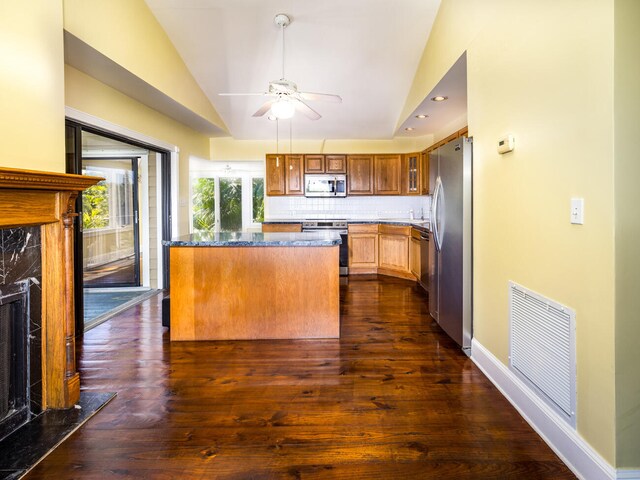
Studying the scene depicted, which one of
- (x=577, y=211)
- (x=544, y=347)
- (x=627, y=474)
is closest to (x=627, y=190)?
(x=577, y=211)

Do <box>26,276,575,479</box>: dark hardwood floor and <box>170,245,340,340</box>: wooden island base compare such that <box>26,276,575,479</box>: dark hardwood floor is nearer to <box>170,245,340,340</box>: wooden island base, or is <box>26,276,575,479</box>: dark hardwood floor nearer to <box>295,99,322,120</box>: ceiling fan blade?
<box>170,245,340,340</box>: wooden island base

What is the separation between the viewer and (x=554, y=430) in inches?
68.3

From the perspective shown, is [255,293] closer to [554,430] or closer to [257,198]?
[554,430]

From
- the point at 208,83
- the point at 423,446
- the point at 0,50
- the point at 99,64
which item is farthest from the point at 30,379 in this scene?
the point at 208,83

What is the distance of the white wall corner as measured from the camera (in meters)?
1.47

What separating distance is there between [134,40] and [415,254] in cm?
420

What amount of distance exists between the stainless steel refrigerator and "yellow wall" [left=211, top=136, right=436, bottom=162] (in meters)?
3.14

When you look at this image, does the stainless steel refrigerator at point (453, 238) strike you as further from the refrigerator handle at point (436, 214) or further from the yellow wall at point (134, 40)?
the yellow wall at point (134, 40)

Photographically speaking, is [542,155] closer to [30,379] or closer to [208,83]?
[30,379]

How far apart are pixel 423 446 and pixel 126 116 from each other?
13.2 ft

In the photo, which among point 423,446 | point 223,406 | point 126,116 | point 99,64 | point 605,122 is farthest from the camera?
point 126,116

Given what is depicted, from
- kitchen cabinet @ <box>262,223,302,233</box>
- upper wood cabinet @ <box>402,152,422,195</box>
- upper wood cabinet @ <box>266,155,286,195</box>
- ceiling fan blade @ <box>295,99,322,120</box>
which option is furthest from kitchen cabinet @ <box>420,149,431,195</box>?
ceiling fan blade @ <box>295,99,322,120</box>

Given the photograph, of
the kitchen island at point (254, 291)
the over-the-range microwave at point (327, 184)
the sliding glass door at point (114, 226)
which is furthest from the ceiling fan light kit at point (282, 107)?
the over-the-range microwave at point (327, 184)

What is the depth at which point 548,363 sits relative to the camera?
1.79m
